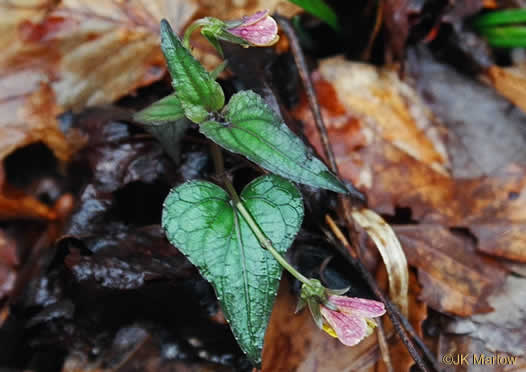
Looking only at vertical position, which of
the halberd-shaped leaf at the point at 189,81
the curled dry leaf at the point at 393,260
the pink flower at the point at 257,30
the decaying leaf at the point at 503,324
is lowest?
the decaying leaf at the point at 503,324

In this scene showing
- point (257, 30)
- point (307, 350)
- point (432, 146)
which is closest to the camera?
point (257, 30)

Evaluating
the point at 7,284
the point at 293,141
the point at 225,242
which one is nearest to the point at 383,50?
the point at 293,141

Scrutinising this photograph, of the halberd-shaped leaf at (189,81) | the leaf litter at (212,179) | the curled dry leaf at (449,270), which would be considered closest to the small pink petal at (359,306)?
the leaf litter at (212,179)

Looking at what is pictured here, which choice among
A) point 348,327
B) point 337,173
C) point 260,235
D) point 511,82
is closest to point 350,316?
point 348,327

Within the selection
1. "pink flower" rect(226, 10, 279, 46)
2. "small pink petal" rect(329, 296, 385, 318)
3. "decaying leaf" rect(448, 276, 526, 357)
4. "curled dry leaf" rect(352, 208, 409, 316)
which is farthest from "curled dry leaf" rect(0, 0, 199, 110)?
"decaying leaf" rect(448, 276, 526, 357)

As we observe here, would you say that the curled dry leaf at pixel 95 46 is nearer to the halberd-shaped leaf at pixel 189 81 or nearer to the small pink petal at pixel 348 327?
the halberd-shaped leaf at pixel 189 81

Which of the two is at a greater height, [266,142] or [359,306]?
[266,142]

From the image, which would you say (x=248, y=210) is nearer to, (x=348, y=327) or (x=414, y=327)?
(x=348, y=327)
